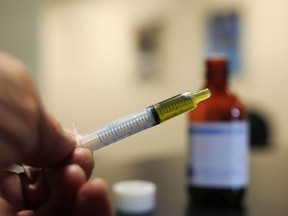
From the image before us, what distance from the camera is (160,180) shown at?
90cm

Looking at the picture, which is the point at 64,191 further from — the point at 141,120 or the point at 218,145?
the point at 218,145

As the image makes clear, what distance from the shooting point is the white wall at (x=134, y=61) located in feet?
8.34

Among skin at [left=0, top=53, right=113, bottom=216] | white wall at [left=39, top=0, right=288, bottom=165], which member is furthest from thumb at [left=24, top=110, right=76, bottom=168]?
white wall at [left=39, top=0, right=288, bottom=165]

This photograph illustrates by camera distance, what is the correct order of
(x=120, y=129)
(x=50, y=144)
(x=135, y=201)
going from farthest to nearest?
1. (x=135, y=201)
2. (x=120, y=129)
3. (x=50, y=144)

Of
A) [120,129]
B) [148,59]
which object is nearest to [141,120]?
[120,129]

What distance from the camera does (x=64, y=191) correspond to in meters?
0.38

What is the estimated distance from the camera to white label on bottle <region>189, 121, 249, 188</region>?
2.21 feet

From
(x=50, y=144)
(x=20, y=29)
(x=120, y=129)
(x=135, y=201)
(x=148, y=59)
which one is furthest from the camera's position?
(x=148, y=59)

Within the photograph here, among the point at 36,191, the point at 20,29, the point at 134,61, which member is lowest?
the point at 134,61

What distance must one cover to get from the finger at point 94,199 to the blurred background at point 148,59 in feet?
6.10

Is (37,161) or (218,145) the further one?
(218,145)

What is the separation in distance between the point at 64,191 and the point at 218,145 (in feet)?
1.16

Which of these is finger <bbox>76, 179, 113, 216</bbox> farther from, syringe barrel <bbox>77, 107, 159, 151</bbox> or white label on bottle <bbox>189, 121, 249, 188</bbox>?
white label on bottle <bbox>189, 121, 249, 188</bbox>

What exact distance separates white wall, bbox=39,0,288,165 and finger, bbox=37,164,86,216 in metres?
2.21
